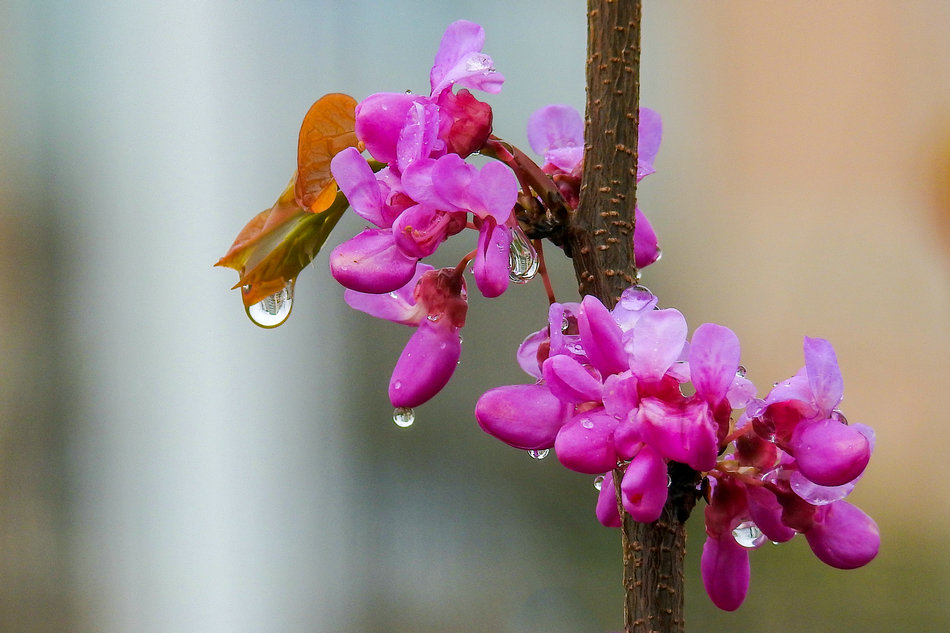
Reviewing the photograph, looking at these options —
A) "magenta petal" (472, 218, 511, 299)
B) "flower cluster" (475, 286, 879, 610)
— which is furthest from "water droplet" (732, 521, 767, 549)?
"magenta petal" (472, 218, 511, 299)

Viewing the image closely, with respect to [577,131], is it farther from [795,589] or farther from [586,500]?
[795,589]

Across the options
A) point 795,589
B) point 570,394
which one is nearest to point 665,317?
point 570,394

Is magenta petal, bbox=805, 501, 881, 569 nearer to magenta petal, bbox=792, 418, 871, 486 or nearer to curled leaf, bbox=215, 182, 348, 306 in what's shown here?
magenta petal, bbox=792, 418, 871, 486

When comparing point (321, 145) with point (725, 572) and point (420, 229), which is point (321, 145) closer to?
point (420, 229)

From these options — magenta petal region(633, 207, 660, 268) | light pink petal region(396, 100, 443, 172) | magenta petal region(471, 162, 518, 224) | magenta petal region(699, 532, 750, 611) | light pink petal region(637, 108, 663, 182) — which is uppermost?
light pink petal region(637, 108, 663, 182)

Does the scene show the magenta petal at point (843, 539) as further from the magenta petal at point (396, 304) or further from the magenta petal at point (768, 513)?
the magenta petal at point (396, 304)

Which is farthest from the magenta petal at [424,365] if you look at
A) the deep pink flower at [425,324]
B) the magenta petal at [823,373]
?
the magenta petal at [823,373]

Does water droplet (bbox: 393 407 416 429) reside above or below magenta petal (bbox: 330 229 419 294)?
below
